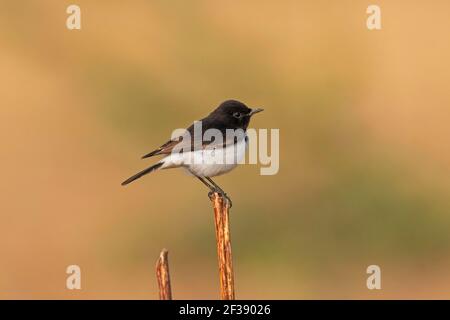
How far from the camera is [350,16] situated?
1614 centimetres

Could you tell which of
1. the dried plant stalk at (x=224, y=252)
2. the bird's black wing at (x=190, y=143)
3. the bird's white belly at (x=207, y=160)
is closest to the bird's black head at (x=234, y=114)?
the bird's black wing at (x=190, y=143)

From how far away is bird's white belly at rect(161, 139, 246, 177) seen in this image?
903cm

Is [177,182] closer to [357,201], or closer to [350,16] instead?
[357,201]

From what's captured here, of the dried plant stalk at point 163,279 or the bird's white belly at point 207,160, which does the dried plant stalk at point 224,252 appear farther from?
the bird's white belly at point 207,160

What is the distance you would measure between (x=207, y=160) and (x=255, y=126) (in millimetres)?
5052

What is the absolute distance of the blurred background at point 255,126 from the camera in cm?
1271

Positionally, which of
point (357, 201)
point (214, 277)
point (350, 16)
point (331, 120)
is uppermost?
point (350, 16)

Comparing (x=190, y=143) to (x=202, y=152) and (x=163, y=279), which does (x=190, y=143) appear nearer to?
(x=202, y=152)

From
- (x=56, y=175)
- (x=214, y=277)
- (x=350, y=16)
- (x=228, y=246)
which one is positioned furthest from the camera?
(x=350, y=16)

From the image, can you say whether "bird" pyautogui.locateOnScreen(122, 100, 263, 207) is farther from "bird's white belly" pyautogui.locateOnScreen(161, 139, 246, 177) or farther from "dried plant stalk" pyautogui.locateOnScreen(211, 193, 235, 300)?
"dried plant stalk" pyautogui.locateOnScreen(211, 193, 235, 300)

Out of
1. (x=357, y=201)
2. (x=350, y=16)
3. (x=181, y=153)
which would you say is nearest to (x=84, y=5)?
(x=350, y=16)

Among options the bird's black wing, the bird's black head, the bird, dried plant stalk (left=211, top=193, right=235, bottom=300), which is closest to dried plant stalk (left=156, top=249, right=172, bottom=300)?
dried plant stalk (left=211, top=193, right=235, bottom=300)

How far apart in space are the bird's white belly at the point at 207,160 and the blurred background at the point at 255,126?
3026 millimetres

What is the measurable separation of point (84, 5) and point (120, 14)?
0.65m
